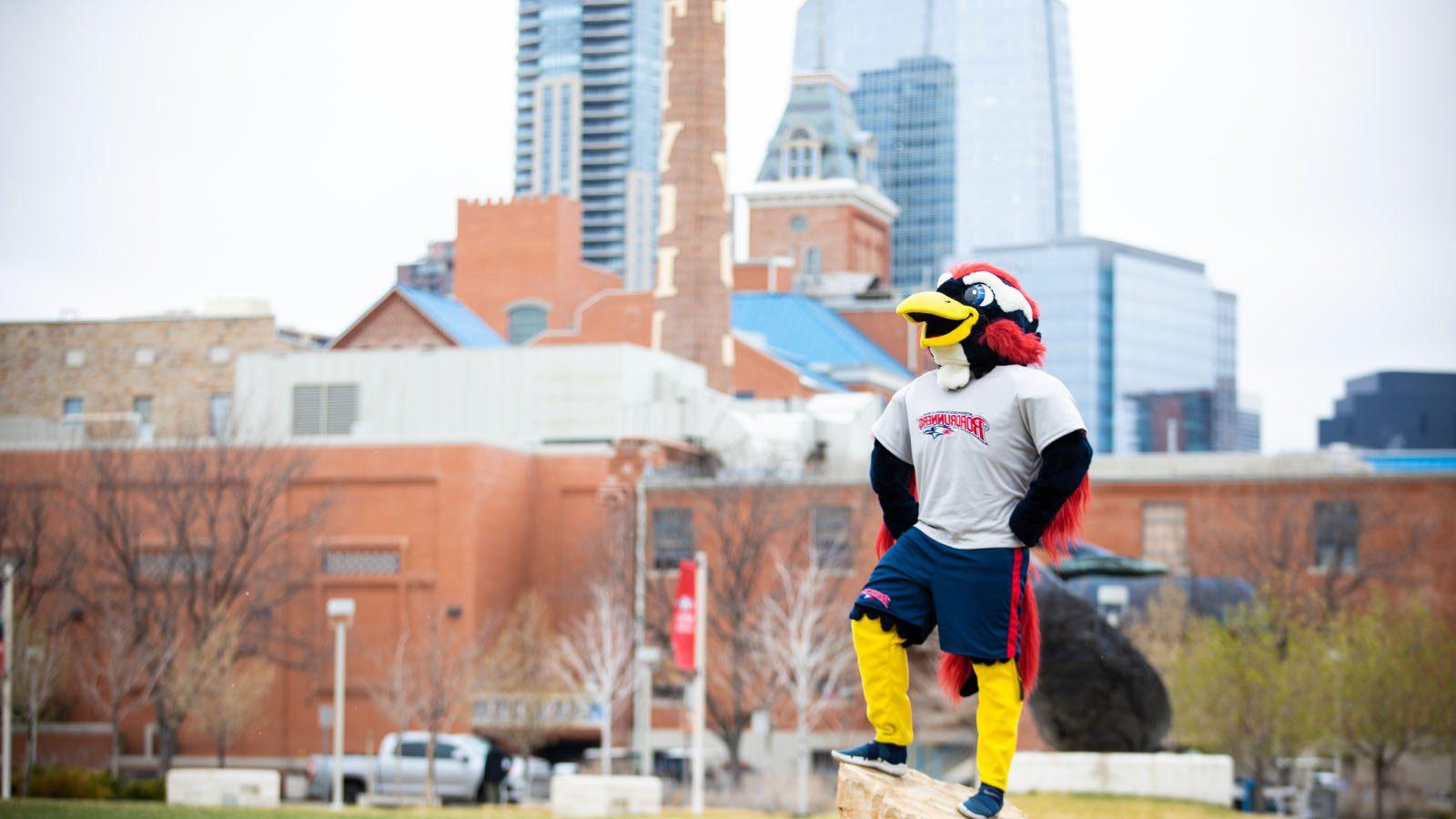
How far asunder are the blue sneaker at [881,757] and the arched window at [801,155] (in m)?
94.4

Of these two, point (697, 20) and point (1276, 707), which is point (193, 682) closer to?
point (1276, 707)

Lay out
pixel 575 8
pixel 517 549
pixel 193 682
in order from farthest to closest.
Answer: pixel 575 8
pixel 517 549
pixel 193 682

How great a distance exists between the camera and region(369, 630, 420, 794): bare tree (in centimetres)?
3794

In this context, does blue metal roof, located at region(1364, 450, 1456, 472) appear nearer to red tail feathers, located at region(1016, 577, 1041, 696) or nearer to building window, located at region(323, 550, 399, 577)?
building window, located at region(323, 550, 399, 577)

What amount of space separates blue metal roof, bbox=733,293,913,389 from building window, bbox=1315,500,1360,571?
26167 millimetres

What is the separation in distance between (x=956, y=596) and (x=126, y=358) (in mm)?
60579

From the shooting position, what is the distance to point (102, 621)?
40.5 metres

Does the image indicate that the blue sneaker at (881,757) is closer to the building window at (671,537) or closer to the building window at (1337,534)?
the building window at (671,537)

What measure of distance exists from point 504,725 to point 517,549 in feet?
26.5

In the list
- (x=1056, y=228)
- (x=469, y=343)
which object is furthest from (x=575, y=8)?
(x=469, y=343)

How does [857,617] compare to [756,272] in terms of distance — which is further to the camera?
[756,272]

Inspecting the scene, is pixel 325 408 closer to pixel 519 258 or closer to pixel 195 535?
pixel 195 535

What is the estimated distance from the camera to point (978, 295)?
30.9ft

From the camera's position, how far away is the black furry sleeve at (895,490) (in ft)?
31.7
